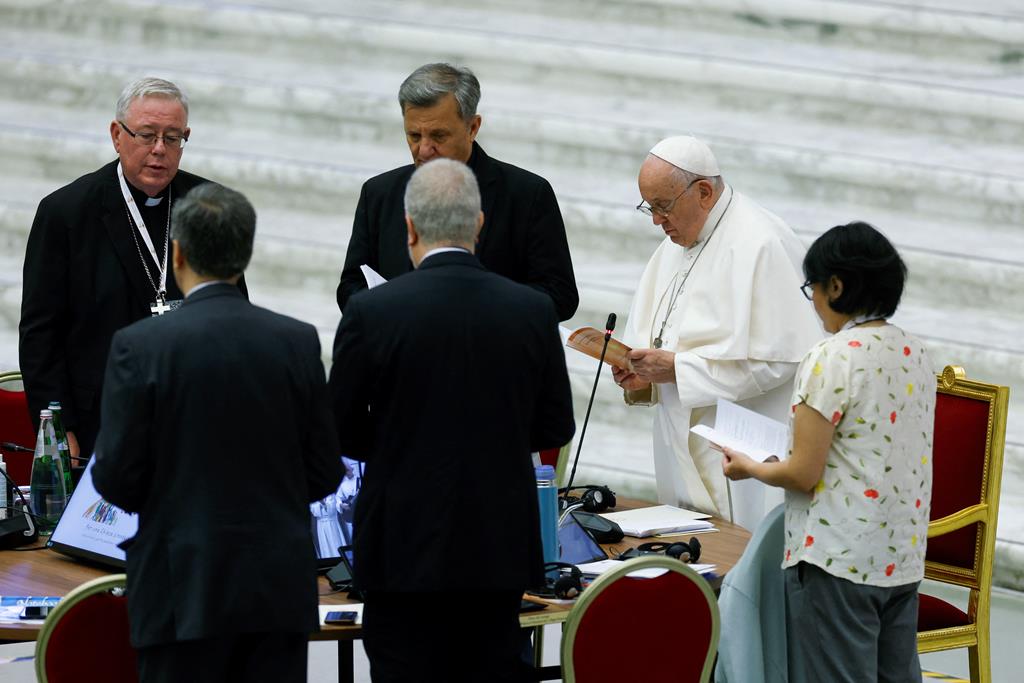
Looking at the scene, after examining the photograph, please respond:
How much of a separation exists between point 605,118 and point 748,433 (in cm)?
345

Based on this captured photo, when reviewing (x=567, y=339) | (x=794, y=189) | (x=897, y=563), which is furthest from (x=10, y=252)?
(x=897, y=563)

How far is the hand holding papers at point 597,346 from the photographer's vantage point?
148 inches

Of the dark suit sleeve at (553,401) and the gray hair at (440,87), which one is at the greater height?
the gray hair at (440,87)

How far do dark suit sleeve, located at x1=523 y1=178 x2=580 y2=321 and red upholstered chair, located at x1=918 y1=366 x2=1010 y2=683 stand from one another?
1028 millimetres

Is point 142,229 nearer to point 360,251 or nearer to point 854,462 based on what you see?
point 360,251

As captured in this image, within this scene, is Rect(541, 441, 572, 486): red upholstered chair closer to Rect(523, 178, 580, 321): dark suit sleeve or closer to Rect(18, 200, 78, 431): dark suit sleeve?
Rect(523, 178, 580, 321): dark suit sleeve

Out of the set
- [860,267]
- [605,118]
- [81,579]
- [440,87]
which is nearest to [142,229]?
[440,87]

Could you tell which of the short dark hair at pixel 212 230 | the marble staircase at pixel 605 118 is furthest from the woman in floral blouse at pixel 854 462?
the marble staircase at pixel 605 118

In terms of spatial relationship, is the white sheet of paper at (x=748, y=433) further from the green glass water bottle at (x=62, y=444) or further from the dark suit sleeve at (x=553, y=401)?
the green glass water bottle at (x=62, y=444)

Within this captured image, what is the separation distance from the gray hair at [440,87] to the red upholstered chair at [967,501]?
4.74ft

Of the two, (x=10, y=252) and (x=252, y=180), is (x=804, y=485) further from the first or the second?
(x=10, y=252)

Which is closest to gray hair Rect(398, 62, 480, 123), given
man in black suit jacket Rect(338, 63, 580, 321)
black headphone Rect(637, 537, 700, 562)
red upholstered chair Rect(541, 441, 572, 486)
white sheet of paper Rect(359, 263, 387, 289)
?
man in black suit jacket Rect(338, 63, 580, 321)

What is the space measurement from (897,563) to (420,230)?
46.0 inches

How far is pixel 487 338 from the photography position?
104 inches
